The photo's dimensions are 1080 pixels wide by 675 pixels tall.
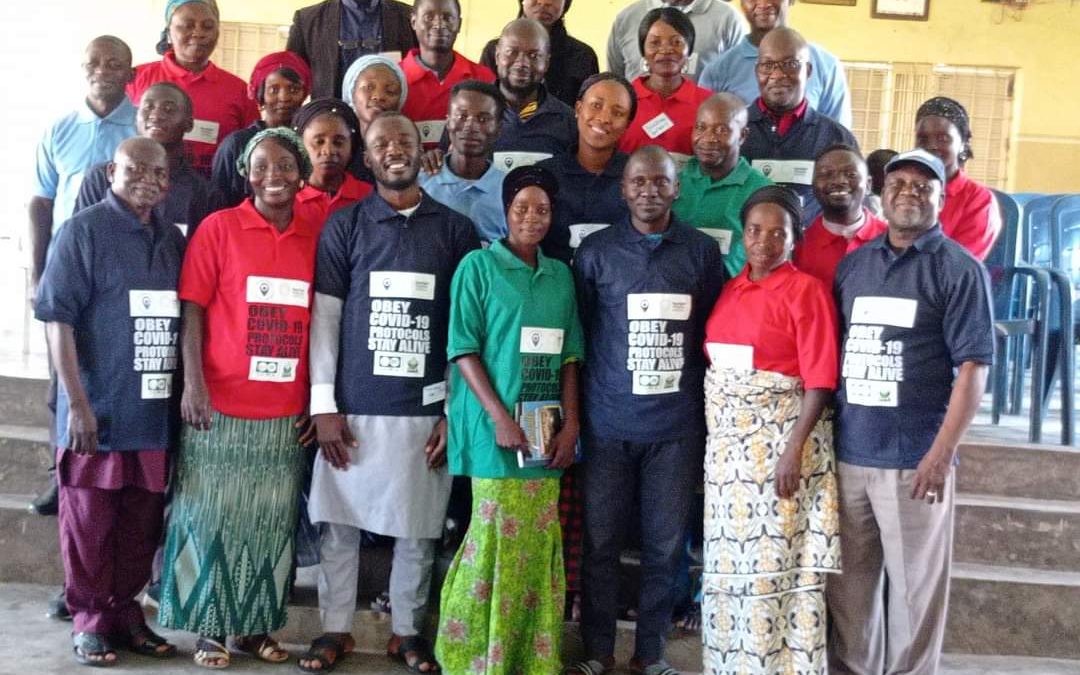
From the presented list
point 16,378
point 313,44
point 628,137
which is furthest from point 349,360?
point 16,378

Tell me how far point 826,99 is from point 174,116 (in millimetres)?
2659

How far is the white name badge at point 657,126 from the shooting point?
4297 millimetres

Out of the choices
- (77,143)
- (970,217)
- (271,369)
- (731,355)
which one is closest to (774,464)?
(731,355)

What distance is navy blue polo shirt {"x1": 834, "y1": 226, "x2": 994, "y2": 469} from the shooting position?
339 centimetres

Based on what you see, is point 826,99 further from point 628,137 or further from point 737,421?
point 737,421

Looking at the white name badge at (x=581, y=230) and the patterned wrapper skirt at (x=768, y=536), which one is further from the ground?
the white name badge at (x=581, y=230)

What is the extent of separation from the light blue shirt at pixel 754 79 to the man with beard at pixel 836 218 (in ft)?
3.08

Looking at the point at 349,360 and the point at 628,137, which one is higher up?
the point at 628,137

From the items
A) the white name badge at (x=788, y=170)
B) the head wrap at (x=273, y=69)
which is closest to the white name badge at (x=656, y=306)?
the white name badge at (x=788, y=170)

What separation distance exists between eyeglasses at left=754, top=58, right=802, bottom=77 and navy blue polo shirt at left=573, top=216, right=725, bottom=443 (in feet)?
2.64

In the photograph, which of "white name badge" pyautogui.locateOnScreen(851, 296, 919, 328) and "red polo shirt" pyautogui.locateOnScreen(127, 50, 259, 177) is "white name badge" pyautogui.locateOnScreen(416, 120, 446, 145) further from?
"white name badge" pyautogui.locateOnScreen(851, 296, 919, 328)

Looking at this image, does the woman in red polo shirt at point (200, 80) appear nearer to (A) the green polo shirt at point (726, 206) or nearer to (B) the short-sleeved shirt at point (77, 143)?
(B) the short-sleeved shirt at point (77, 143)

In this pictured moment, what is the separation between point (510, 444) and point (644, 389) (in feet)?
1.52

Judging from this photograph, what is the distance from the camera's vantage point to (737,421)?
3.53 metres
